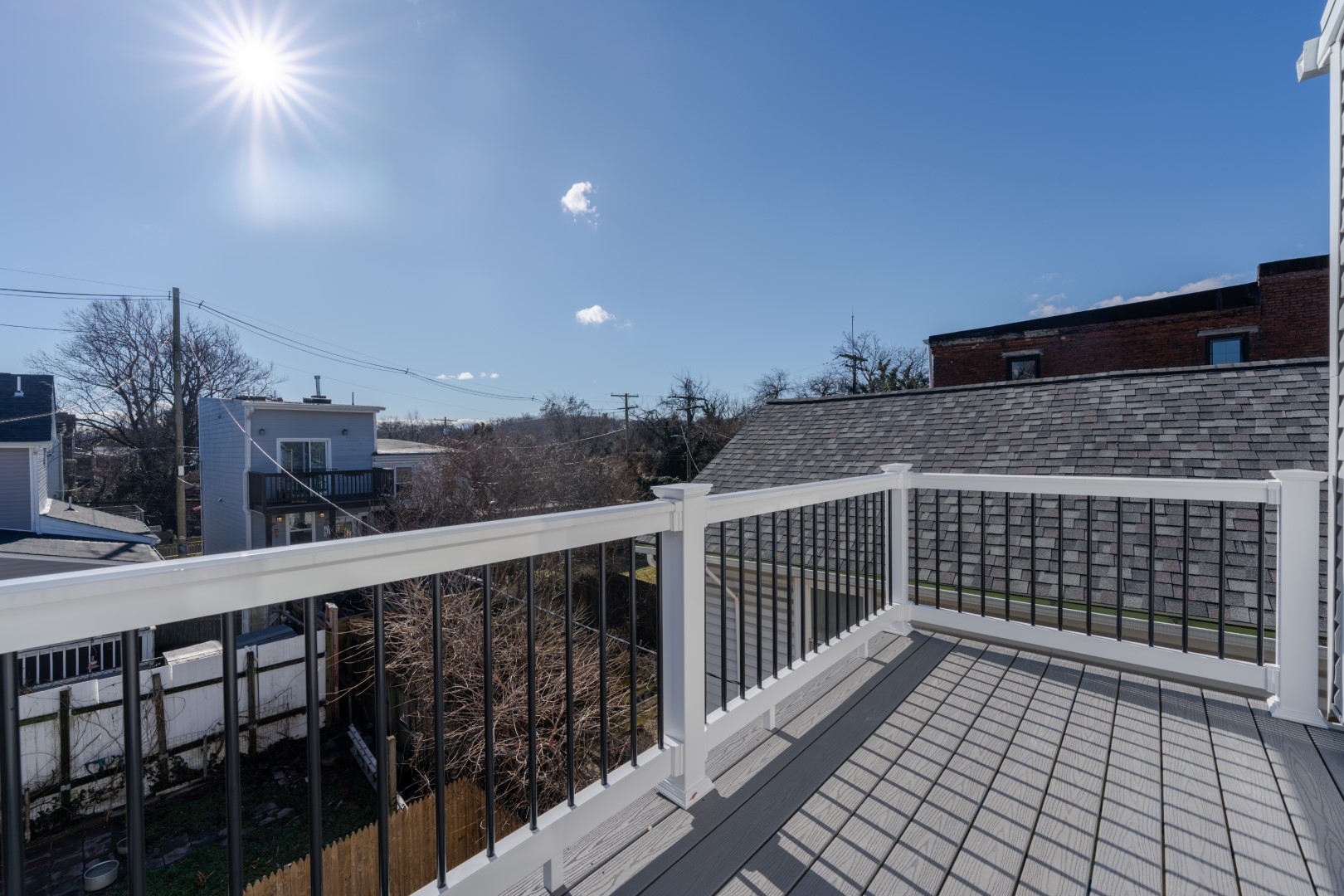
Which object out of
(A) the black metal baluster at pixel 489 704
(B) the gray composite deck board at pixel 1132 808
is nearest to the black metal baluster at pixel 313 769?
(A) the black metal baluster at pixel 489 704

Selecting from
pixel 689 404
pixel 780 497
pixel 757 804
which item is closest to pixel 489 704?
pixel 757 804

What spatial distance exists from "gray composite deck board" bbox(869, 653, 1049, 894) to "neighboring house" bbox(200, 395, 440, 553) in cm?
1447

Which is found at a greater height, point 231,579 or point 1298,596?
point 231,579

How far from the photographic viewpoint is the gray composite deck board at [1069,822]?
60.1 inches

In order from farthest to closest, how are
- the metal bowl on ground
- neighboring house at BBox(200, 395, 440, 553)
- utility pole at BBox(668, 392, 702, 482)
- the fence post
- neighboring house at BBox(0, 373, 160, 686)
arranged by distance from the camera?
utility pole at BBox(668, 392, 702, 482) → neighboring house at BBox(200, 395, 440, 553) → neighboring house at BBox(0, 373, 160, 686) → the metal bowl on ground → the fence post

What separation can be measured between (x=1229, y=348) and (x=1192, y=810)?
14.1 m

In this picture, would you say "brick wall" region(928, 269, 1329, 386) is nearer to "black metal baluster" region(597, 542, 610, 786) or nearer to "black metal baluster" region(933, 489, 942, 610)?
"black metal baluster" region(933, 489, 942, 610)

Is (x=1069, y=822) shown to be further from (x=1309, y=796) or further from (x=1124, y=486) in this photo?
(x=1124, y=486)

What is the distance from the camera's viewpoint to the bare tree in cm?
1798

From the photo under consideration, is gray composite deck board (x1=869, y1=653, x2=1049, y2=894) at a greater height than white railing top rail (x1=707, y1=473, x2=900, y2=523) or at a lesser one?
lesser

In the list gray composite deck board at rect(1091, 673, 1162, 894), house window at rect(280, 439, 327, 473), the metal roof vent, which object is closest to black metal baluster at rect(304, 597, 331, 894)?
gray composite deck board at rect(1091, 673, 1162, 894)

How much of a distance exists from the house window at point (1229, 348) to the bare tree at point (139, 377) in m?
27.6

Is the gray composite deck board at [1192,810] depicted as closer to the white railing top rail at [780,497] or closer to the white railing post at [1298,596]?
the white railing post at [1298,596]

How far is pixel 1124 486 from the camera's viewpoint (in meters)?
2.72
